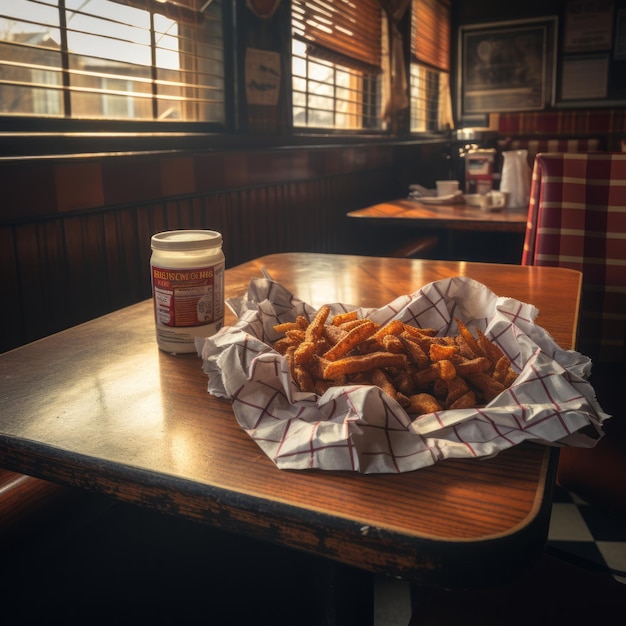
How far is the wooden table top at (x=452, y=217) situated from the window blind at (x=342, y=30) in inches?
46.4

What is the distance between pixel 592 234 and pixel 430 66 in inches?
185

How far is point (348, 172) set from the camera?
3.99 meters

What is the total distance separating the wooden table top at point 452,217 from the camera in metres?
2.56

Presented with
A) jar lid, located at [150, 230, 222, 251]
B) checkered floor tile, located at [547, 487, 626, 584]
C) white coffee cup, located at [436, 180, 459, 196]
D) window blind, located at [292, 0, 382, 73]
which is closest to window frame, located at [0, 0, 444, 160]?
window blind, located at [292, 0, 382, 73]

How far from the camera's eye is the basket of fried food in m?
0.72

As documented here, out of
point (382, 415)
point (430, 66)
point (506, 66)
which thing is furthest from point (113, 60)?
point (506, 66)

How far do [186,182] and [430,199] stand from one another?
137 cm

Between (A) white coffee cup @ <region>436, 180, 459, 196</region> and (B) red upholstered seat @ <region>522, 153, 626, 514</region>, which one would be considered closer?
(B) red upholstered seat @ <region>522, 153, 626, 514</region>

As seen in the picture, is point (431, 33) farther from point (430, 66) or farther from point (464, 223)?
→ point (464, 223)

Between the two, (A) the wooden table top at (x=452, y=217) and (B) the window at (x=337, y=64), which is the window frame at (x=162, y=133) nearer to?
(B) the window at (x=337, y=64)

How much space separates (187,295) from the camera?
89cm

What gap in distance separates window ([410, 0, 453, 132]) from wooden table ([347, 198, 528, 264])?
8.16ft

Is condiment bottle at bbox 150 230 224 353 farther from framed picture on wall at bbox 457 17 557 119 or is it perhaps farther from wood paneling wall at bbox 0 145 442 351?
framed picture on wall at bbox 457 17 557 119

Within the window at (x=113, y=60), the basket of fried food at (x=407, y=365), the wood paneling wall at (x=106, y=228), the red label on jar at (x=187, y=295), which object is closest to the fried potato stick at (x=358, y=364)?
the basket of fried food at (x=407, y=365)
